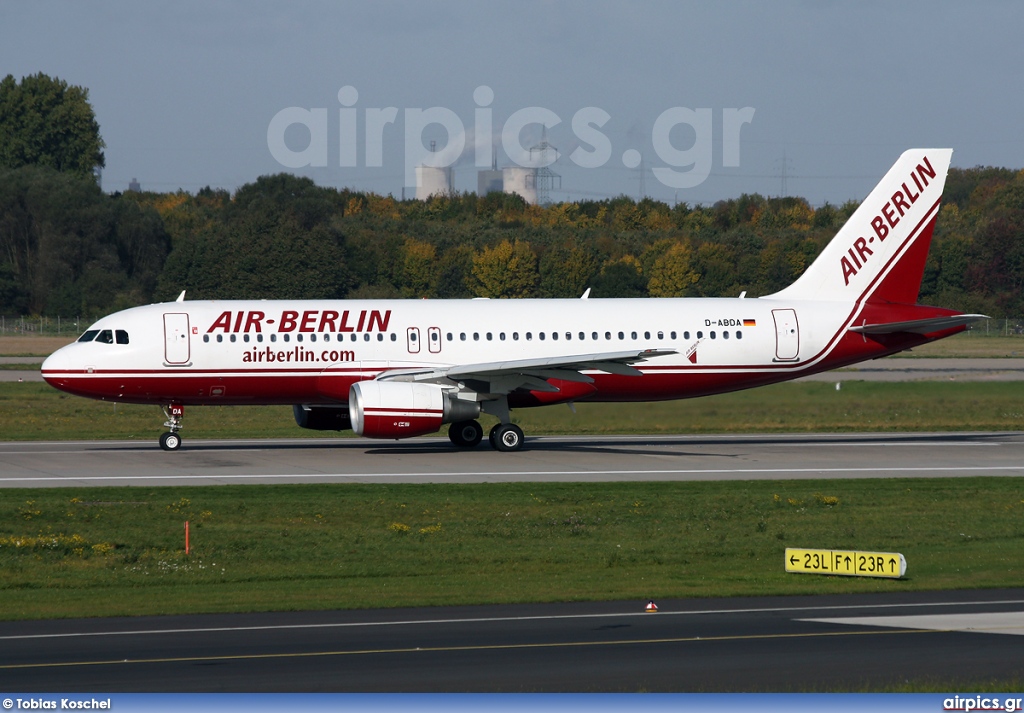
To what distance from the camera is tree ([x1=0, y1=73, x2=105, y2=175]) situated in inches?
5340

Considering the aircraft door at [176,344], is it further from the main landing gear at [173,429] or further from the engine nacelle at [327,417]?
the engine nacelle at [327,417]

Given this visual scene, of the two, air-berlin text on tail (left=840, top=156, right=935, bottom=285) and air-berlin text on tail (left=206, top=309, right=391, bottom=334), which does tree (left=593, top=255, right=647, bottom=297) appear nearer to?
air-berlin text on tail (left=840, top=156, right=935, bottom=285)

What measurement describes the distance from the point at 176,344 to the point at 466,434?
8493 millimetres

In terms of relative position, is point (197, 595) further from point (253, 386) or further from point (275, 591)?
point (253, 386)

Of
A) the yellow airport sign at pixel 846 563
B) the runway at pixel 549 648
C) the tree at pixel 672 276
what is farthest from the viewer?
the tree at pixel 672 276

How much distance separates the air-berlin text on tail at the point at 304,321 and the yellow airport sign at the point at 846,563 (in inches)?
702

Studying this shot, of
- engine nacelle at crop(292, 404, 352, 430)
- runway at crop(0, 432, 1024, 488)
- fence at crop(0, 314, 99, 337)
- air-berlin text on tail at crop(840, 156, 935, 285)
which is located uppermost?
air-berlin text on tail at crop(840, 156, 935, 285)

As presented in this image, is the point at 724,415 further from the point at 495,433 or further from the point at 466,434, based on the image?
the point at 466,434

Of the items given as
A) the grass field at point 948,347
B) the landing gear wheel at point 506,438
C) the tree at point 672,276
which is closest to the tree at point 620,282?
the tree at point 672,276

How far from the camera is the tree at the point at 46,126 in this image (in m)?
136

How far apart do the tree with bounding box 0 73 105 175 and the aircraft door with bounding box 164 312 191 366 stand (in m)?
109

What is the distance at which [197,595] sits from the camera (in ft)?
60.8

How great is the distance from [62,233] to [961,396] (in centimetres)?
8505

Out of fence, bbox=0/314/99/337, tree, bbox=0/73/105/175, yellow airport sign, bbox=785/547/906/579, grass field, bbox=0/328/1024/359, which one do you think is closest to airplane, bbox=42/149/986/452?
yellow airport sign, bbox=785/547/906/579
